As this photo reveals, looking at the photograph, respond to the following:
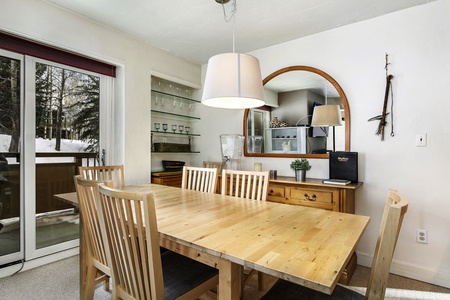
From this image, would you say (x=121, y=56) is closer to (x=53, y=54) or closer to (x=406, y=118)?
(x=53, y=54)

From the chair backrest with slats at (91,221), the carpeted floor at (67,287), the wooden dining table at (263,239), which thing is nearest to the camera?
the wooden dining table at (263,239)

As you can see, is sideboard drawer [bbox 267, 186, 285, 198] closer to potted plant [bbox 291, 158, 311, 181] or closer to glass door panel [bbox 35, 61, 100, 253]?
potted plant [bbox 291, 158, 311, 181]

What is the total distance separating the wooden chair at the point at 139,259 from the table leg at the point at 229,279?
248 mm

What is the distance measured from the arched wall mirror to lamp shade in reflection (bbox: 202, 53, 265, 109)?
145 cm

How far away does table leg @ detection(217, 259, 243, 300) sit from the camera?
3.22ft

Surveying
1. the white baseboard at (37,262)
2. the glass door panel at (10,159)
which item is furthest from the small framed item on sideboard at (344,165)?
the glass door panel at (10,159)

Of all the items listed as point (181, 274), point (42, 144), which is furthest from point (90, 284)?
point (42, 144)

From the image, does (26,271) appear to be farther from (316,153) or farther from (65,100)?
(316,153)

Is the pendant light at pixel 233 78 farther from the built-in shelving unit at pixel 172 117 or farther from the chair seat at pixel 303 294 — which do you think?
the built-in shelving unit at pixel 172 117

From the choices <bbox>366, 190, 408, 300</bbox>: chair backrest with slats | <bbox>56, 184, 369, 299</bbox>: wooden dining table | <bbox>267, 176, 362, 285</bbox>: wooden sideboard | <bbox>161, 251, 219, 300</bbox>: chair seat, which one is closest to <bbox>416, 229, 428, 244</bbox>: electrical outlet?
<bbox>267, 176, 362, 285</bbox>: wooden sideboard

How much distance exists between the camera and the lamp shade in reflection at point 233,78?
1532mm

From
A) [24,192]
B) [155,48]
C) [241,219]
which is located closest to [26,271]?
[24,192]

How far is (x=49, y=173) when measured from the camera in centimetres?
254

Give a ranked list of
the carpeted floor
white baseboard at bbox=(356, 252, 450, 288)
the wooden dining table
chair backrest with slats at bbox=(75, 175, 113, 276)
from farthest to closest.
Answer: white baseboard at bbox=(356, 252, 450, 288)
the carpeted floor
chair backrest with slats at bbox=(75, 175, 113, 276)
the wooden dining table
